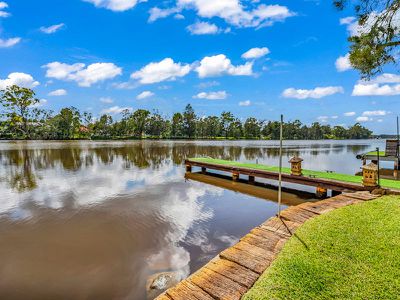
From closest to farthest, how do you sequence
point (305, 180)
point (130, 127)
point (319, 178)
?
1. point (319, 178)
2. point (305, 180)
3. point (130, 127)

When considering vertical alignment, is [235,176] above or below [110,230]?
above

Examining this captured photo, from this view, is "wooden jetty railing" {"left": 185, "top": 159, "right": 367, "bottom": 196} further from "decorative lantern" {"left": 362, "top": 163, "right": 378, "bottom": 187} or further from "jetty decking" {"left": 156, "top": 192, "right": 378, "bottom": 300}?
"jetty decking" {"left": 156, "top": 192, "right": 378, "bottom": 300}

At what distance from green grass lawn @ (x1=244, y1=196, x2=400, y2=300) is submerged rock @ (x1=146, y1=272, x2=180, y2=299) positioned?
246 centimetres

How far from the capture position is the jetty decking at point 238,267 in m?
4.19

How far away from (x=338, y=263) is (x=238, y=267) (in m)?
1.87

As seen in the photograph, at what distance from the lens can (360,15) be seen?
27.6ft

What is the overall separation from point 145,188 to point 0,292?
32.5ft

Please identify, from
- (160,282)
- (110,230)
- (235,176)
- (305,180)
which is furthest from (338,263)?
(235,176)

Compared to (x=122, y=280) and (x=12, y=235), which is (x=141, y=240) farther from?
(x=12, y=235)

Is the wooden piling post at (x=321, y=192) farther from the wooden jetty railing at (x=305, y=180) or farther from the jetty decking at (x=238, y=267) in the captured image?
the jetty decking at (x=238, y=267)

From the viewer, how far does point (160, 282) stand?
5.98 m

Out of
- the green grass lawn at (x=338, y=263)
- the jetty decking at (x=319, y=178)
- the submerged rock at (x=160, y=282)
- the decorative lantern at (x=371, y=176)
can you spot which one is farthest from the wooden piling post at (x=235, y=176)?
the submerged rock at (x=160, y=282)

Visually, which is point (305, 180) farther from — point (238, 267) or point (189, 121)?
point (189, 121)

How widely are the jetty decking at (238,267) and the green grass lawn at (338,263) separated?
0.77ft
